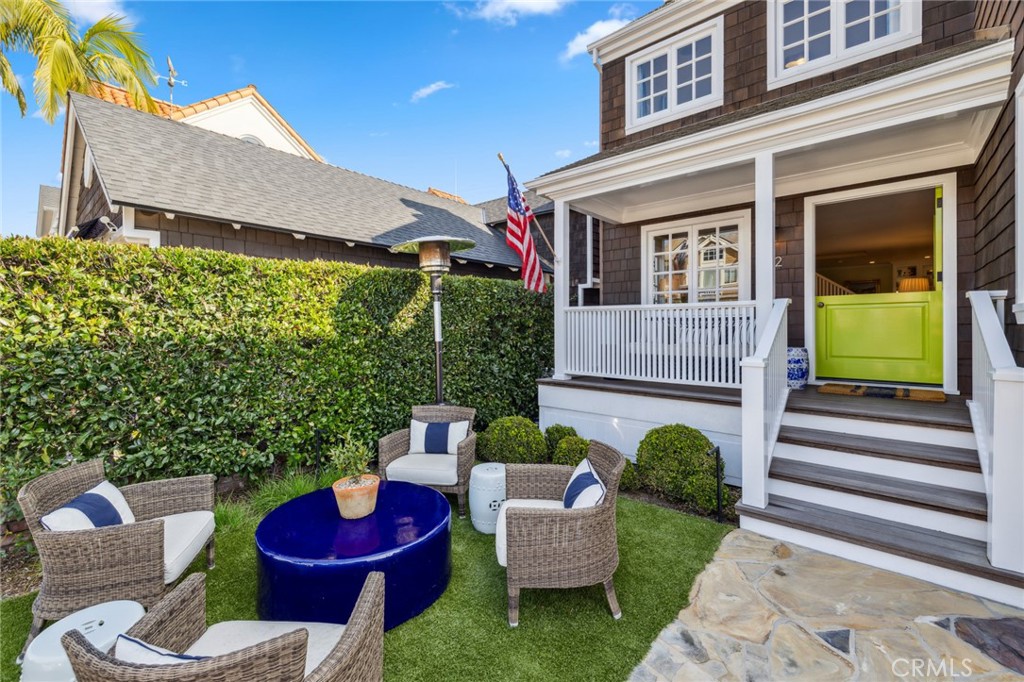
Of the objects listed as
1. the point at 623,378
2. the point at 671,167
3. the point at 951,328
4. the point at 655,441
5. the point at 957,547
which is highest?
the point at 671,167

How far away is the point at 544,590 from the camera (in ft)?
9.98

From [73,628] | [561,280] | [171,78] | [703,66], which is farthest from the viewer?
[171,78]

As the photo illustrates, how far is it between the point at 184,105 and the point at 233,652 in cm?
1732

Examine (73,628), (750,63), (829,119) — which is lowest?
(73,628)

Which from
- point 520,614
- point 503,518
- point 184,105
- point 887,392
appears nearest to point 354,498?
point 503,518

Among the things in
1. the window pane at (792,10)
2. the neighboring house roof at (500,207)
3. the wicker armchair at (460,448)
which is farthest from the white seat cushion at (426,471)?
the neighboring house roof at (500,207)

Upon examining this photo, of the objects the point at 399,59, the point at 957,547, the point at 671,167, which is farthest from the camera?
the point at 399,59

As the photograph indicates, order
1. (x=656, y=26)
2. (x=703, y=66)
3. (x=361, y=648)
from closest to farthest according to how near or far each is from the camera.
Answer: (x=361, y=648), (x=703, y=66), (x=656, y=26)

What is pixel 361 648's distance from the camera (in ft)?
5.29

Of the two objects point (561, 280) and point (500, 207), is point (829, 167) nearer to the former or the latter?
point (561, 280)

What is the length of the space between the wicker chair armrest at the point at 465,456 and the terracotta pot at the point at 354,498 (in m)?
1.19

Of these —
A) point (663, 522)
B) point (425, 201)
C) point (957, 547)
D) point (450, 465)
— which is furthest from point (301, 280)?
point (425, 201)

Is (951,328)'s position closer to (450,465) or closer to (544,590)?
(544,590)

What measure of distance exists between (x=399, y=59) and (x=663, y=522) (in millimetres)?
8285
